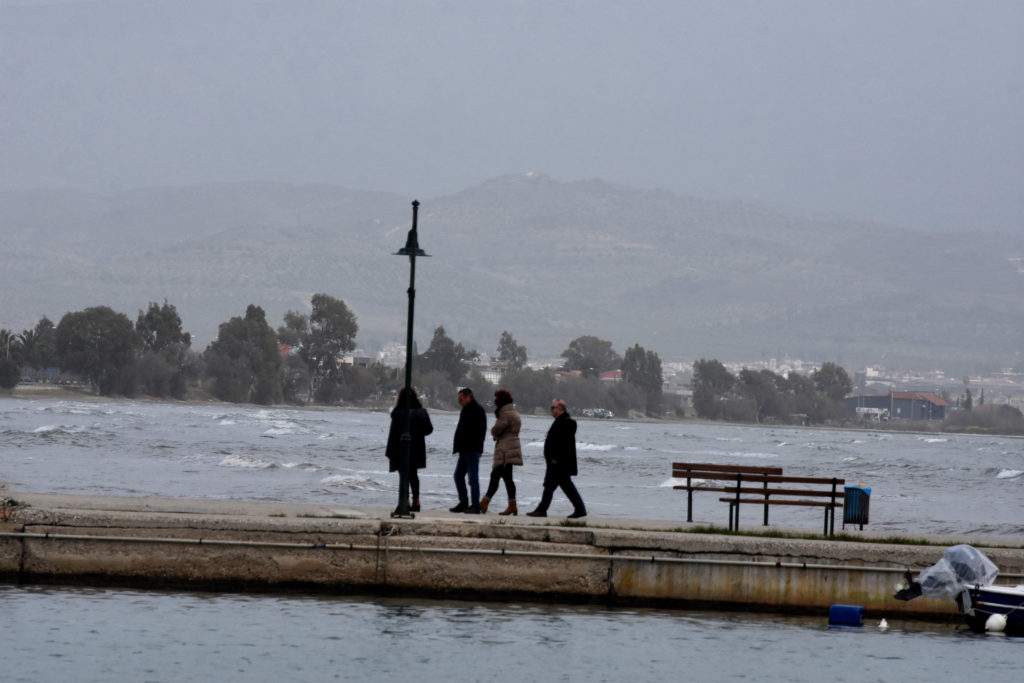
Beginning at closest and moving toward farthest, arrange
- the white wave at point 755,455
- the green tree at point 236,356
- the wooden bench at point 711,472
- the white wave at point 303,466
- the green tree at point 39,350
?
the wooden bench at point 711,472, the white wave at point 303,466, the white wave at point 755,455, the green tree at point 39,350, the green tree at point 236,356

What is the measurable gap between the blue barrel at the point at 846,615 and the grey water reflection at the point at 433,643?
0.44ft

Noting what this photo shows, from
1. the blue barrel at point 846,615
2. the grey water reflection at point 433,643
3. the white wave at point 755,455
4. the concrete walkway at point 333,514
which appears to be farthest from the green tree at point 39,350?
the blue barrel at point 846,615

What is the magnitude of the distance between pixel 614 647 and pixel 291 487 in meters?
24.8

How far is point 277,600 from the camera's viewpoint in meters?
15.4

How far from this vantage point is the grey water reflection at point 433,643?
491 inches

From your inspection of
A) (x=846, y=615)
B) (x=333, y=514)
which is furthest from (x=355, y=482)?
(x=846, y=615)

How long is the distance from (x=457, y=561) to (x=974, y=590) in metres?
5.25

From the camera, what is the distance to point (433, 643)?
13.6 m

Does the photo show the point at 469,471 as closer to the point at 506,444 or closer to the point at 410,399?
the point at 506,444

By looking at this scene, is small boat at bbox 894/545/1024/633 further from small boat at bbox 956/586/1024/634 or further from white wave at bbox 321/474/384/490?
white wave at bbox 321/474/384/490

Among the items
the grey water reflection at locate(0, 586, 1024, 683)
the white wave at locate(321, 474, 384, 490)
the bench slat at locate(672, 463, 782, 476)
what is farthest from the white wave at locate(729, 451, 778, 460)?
the grey water reflection at locate(0, 586, 1024, 683)

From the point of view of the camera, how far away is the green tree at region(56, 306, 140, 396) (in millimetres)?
190250

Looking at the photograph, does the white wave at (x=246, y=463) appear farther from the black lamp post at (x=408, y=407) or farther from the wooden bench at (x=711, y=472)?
the black lamp post at (x=408, y=407)

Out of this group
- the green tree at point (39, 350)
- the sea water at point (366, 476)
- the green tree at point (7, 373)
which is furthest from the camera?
the green tree at point (39, 350)
